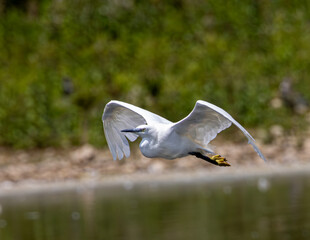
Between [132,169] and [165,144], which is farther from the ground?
[132,169]

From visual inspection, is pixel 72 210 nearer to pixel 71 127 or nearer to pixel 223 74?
pixel 71 127

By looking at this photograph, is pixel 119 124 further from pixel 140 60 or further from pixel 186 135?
pixel 140 60

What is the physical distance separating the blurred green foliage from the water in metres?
2.98

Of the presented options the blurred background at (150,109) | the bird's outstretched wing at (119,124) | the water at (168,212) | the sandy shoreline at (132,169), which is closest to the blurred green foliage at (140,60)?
the blurred background at (150,109)

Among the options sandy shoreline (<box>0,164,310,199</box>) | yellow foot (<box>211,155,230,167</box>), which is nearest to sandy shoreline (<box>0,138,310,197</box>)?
sandy shoreline (<box>0,164,310,199</box>)

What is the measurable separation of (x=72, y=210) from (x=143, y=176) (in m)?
2.55

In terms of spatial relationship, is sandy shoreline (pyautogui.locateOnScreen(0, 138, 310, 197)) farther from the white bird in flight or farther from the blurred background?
the white bird in flight

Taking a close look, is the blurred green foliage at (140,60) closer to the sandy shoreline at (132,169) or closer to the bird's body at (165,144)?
the sandy shoreline at (132,169)

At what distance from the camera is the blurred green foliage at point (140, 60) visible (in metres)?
25.1

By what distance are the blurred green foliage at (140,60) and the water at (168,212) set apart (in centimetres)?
298

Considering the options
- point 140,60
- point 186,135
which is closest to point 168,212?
point 140,60

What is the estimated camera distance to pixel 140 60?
28.2m

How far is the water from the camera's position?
19.1m

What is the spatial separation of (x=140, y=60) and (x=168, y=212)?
30.5ft
